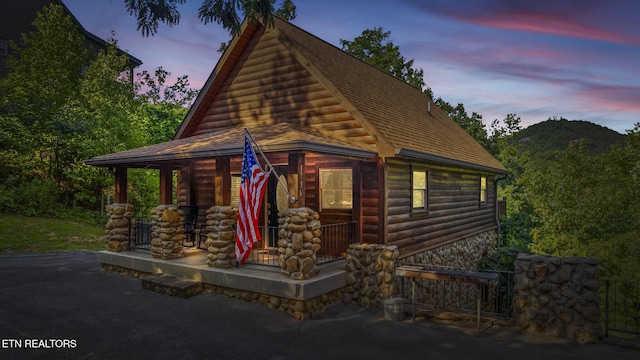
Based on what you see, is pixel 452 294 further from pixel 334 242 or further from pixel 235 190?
pixel 235 190

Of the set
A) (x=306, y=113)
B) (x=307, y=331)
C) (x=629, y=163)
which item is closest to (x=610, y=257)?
(x=629, y=163)

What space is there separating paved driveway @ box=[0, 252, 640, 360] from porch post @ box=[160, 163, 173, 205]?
309cm

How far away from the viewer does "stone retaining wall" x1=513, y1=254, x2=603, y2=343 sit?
7203 mm

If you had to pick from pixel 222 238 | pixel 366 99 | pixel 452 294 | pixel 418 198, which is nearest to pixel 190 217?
pixel 222 238

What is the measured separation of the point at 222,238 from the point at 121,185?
5287mm

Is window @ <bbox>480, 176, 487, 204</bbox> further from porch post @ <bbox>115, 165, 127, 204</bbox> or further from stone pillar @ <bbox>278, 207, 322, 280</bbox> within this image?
porch post @ <bbox>115, 165, 127, 204</bbox>

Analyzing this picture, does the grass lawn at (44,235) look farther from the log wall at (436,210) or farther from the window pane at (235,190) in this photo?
the log wall at (436,210)

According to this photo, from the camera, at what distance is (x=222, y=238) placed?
986 cm

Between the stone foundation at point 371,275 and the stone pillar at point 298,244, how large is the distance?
1.16 m

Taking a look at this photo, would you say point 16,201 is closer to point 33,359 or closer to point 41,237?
point 41,237

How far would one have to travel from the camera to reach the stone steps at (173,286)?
948 cm

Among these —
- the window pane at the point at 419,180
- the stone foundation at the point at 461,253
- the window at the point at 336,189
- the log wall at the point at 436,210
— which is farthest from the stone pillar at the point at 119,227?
the window pane at the point at 419,180

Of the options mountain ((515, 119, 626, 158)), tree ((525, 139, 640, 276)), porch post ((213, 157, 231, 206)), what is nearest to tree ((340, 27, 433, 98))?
tree ((525, 139, 640, 276))

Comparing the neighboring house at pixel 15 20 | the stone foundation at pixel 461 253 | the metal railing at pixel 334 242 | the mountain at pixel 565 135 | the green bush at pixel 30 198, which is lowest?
the stone foundation at pixel 461 253
